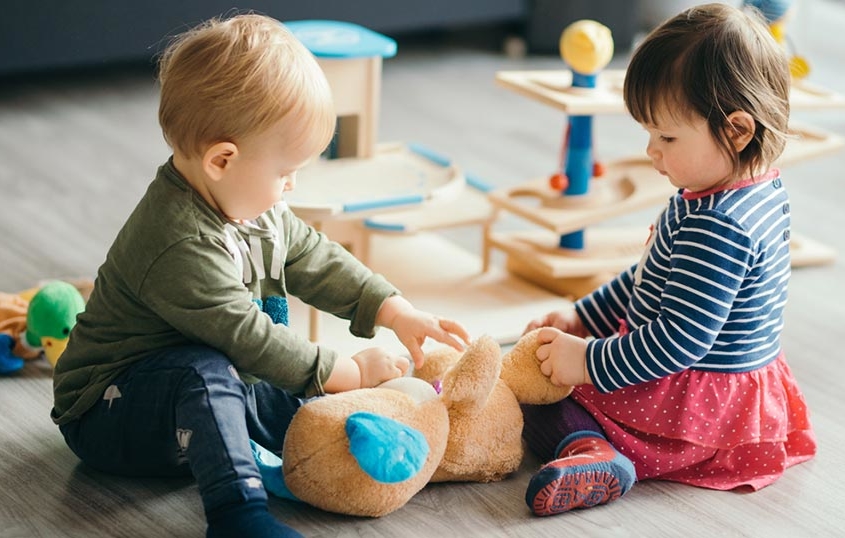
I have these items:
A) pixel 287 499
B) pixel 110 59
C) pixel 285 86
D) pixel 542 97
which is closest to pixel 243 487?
pixel 287 499

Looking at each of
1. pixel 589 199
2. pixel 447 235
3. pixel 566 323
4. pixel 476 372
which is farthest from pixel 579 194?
pixel 476 372

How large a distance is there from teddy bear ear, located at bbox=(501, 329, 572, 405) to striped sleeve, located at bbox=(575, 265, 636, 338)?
126 mm

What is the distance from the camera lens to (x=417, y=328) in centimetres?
120

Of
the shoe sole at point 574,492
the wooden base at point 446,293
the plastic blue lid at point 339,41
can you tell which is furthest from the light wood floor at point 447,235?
the plastic blue lid at point 339,41

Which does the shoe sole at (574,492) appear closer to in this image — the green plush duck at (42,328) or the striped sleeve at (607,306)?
the striped sleeve at (607,306)

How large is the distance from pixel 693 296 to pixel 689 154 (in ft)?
0.47

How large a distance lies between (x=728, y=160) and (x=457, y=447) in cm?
40

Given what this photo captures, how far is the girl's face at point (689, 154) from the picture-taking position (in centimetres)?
113

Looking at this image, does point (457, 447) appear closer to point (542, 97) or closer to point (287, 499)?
point (287, 499)

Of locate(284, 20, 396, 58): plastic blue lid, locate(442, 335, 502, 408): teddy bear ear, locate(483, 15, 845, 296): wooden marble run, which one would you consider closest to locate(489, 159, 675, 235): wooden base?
locate(483, 15, 845, 296): wooden marble run

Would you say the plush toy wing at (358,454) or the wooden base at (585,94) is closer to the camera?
the plush toy wing at (358,454)

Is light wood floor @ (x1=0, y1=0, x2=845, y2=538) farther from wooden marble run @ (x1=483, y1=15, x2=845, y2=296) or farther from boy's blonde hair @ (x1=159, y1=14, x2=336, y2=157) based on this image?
boy's blonde hair @ (x1=159, y1=14, x2=336, y2=157)

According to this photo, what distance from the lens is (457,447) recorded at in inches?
45.5

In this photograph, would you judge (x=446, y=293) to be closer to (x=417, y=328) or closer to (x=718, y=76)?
(x=417, y=328)
